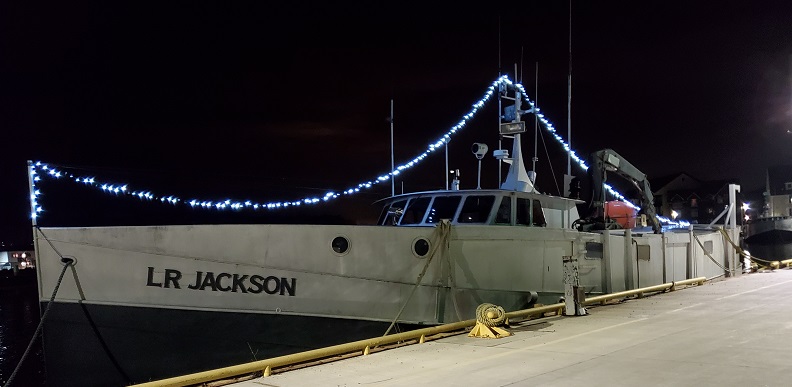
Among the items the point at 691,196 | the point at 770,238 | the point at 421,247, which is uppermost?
the point at 691,196

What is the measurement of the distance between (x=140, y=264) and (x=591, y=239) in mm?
8441

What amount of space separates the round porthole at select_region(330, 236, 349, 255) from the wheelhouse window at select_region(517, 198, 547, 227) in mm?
3455

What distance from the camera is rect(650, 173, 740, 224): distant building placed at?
66556 millimetres

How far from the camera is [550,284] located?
10867 millimetres

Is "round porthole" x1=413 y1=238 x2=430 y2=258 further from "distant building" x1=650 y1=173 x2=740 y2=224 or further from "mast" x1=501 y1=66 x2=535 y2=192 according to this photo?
"distant building" x1=650 y1=173 x2=740 y2=224

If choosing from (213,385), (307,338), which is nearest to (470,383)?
(213,385)

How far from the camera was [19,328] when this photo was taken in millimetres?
25078

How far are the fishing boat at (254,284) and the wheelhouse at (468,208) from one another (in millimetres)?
25

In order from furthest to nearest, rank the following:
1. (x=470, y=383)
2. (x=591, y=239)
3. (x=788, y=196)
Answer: (x=788, y=196), (x=591, y=239), (x=470, y=383)

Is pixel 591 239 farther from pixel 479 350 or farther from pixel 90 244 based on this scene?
pixel 90 244

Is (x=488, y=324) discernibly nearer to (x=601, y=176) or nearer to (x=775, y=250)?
(x=601, y=176)

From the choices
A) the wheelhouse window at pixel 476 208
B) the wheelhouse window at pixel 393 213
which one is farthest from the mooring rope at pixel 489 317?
the wheelhouse window at pixel 393 213

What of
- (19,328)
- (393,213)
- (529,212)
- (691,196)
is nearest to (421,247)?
(393,213)

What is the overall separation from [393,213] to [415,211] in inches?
26.3
